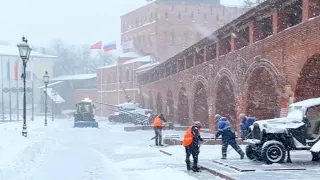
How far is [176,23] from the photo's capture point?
243 feet

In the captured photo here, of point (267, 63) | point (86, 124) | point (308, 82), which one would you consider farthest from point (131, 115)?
point (308, 82)

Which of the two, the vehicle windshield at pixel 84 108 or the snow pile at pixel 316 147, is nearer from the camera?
the snow pile at pixel 316 147

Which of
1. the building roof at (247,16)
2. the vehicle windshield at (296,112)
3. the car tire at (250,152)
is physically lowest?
the car tire at (250,152)

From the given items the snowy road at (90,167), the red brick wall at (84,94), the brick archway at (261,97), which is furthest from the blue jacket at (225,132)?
the red brick wall at (84,94)

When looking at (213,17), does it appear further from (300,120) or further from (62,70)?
(300,120)

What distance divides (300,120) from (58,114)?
230 ft

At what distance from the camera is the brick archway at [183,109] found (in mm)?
41281

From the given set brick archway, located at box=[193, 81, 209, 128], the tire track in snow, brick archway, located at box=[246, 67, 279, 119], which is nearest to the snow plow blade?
brick archway, located at box=[193, 81, 209, 128]

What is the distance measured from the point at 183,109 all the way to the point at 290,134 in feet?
92.4

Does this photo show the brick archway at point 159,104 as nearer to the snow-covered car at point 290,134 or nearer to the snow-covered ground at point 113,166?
the snow-covered ground at point 113,166

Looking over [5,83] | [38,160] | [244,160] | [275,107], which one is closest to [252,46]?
[275,107]

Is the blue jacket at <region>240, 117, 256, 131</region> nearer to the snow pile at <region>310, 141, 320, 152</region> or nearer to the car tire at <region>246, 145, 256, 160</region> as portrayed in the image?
the car tire at <region>246, 145, 256, 160</region>

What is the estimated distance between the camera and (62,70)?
117 metres

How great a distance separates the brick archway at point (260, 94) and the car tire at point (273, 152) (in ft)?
28.9
